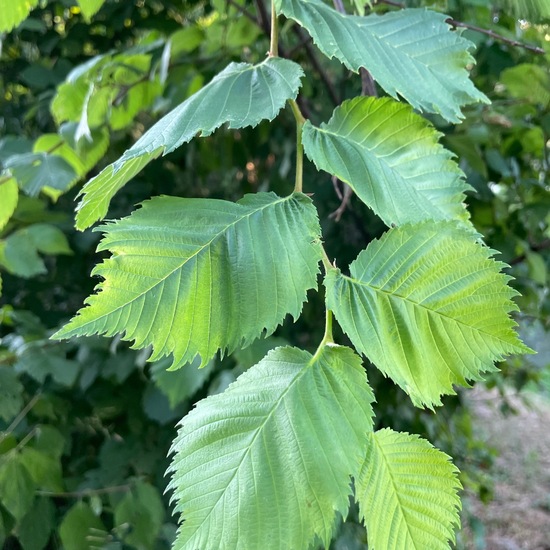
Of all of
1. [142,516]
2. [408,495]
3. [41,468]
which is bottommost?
[142,516]

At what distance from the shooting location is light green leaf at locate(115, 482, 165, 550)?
33.7 inches

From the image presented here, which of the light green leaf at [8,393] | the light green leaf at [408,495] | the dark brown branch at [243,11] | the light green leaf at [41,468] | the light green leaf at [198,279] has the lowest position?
the light green leaf at [41,468]

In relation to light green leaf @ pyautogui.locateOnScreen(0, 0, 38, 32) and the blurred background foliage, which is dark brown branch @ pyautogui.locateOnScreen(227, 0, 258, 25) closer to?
the blurred background foliage

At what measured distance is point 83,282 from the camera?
117cm

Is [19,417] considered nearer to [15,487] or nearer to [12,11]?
[15,487]

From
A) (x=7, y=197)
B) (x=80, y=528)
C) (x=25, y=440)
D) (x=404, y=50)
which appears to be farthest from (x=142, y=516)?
(x=404, y=50)

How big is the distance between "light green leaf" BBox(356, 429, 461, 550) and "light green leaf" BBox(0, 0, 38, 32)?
54 cm

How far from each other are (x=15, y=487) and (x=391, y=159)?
0.74 metres

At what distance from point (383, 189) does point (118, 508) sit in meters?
0.71

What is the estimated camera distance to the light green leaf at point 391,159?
0.39 metres

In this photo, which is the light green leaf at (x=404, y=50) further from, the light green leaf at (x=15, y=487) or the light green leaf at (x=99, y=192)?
the light green leaf at (x=15, y=487)

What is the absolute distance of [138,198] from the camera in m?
1.14

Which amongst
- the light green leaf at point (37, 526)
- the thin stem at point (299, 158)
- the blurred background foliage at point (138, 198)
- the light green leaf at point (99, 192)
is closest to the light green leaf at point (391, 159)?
the thin stem at point (299, 158)

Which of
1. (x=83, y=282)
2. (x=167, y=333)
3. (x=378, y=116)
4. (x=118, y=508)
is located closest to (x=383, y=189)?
(x=378, y=116)
